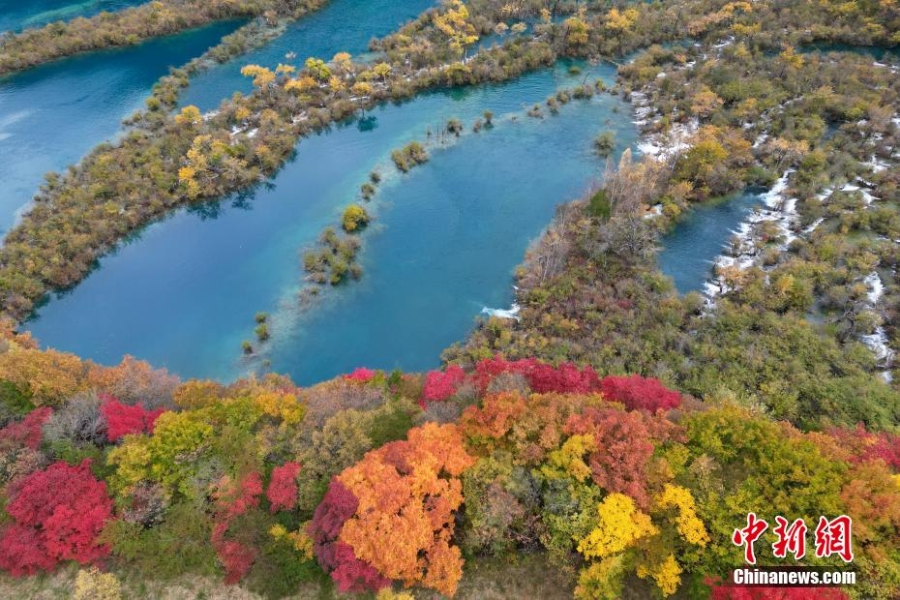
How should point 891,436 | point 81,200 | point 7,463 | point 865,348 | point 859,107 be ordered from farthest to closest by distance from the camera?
point 859,107
point 81,200
point 865,348
point 891,436
point 7,463

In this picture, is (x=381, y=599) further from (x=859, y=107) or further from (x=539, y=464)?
(x=859, y=107)

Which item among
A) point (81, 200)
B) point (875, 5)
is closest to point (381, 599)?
point (81, 200)

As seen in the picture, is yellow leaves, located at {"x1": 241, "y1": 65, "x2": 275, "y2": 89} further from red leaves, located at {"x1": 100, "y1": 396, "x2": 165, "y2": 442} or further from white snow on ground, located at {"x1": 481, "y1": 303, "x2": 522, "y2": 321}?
red leaves, located at {"x1": 100, "y1": 396, "x2": 165, "y2": 442}

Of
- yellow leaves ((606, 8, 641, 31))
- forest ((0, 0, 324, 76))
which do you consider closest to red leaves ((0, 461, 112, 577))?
forest ((0, 0, 324, 76))

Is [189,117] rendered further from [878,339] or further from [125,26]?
[878,339]

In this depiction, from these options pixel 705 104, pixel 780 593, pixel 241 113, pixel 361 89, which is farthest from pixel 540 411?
pixel 241 113
